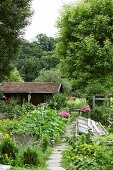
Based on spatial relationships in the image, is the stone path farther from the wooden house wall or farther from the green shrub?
the wooden house wall

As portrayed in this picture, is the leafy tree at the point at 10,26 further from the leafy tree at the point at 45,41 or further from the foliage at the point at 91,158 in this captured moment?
the leafy tree at the point at 45,41

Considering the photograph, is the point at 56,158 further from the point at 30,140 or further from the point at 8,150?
the point at 8,150

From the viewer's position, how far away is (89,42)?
38.3 m

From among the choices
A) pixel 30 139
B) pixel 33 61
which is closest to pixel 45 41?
pixel 33 61

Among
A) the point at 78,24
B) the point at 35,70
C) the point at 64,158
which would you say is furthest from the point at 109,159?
the point at 35,70

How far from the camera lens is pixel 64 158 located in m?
14.8

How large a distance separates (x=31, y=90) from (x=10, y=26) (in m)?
22.9

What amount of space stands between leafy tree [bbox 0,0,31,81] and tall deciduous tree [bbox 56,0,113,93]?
10176mm

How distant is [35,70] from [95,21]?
37.7 meters

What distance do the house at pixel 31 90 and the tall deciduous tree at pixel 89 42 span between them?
29.8 ft

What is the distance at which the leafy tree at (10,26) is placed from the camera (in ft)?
90.7

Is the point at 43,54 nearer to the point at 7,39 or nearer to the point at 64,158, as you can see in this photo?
the point at 7,39

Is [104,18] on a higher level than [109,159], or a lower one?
higher

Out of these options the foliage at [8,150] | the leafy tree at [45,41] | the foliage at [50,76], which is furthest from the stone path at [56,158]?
the leafy tree at [45,41]
